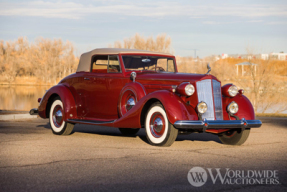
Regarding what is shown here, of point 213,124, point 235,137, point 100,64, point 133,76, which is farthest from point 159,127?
point 100,64

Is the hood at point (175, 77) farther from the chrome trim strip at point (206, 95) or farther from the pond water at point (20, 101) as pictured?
the pond water at point (20, 101)

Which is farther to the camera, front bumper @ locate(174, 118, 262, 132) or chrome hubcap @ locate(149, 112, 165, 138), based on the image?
chrome hubcap @ locate(149, 112, 165, 138)

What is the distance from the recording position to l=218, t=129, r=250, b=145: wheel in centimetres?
817

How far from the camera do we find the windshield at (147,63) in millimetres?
9453

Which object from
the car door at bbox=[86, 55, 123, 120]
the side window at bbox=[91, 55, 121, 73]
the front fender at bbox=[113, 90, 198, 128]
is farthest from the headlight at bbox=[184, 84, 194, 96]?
the side window at bbox=[91, 55, 121, 73]

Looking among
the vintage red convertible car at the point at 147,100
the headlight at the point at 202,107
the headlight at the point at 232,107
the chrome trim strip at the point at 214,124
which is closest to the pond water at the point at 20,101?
the vintage red convertible car at the point at 147,100

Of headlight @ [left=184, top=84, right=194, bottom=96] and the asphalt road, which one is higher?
headlight @ [left=184, top=84, right=194, bottom=96]

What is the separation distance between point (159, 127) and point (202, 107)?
2.97 feet

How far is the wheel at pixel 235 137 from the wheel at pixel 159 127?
1.52m

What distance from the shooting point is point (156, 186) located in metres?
4.66

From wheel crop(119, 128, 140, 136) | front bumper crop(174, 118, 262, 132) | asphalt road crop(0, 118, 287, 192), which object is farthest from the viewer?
wheel crop(119, 128, 140, 136)

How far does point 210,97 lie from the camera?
310 inches

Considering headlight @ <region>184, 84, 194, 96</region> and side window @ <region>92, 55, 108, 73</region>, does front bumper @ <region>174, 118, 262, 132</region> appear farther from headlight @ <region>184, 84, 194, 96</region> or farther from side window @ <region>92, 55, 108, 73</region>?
side window @ <region>92, 55, 108, 73</region>

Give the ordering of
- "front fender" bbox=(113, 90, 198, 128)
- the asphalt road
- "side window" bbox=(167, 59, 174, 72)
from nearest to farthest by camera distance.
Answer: the asphalt road
"front fender" bbox=(113, 90, 198, 128)
"side window" bbox=(167, 59, 174, 72)
